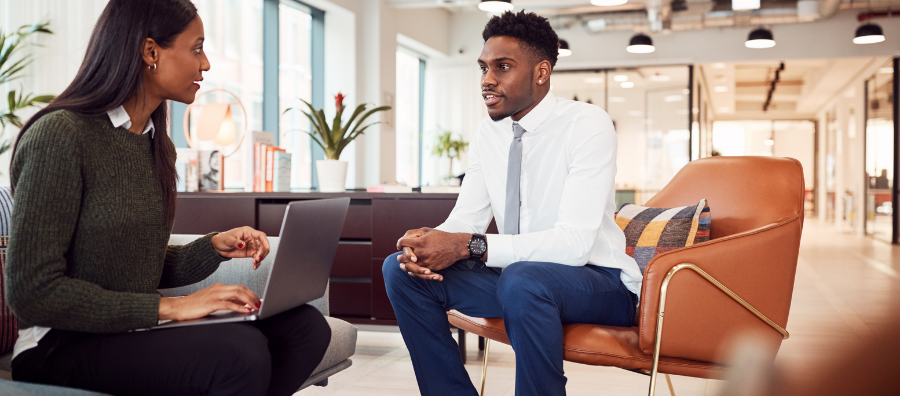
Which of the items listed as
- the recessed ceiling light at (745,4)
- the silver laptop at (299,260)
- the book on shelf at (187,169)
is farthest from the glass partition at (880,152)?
the silver laptop at (299,260)

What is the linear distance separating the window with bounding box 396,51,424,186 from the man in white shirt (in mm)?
6835

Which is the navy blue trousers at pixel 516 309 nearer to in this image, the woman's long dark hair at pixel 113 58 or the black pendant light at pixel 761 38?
the woman's long dark hair at pixel 113 58

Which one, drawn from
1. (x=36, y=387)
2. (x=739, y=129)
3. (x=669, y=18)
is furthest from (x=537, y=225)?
(x=739, y=129)

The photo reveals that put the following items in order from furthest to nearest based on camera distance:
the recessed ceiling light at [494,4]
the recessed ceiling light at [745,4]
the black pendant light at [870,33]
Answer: the black pendant light at [870,33], the recessed ceiling light at [745,4], the recessed ceiling light at [494,4]

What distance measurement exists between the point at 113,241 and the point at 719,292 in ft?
4.31

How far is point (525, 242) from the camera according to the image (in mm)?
1691

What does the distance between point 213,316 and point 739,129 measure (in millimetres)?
22528

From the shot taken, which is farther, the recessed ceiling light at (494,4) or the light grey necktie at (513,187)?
the recessed ceiling light at (494,4)

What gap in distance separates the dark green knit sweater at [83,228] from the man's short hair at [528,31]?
100cm

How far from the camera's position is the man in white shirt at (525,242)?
1.59m

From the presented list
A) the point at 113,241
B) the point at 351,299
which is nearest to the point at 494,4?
the point at 351,299

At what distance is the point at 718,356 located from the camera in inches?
64.9

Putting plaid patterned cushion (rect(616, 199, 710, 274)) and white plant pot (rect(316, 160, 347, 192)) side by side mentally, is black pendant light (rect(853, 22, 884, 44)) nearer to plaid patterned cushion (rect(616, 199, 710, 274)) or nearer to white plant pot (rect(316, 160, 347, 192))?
white plant pot (rect(316, 160, 347, 192))

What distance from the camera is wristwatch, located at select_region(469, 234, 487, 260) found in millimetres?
1681
